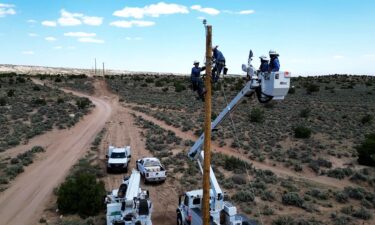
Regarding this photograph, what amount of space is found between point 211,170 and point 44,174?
699 inches

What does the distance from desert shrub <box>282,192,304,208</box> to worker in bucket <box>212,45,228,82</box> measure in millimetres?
14086

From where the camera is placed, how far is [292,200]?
75.6 feet

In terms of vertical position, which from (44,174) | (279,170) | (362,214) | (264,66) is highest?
(264,66)

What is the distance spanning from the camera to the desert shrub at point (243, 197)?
23.4 m

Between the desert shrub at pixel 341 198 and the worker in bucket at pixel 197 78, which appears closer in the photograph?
the worker in bucket at pixel 197 78

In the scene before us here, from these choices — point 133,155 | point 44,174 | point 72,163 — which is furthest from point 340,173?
point 44,174

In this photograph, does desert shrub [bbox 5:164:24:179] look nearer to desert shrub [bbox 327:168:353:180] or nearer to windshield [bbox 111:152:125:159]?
windshield [bbox 111:152:125:159]

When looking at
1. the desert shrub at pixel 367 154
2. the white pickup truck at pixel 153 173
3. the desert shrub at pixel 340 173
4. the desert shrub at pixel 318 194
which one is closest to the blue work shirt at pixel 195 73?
the white pickup truck at pixel 153 173

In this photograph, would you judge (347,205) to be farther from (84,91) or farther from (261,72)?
(84,91)

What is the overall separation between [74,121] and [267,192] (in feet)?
107

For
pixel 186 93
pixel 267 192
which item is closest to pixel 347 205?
pixel 267 192

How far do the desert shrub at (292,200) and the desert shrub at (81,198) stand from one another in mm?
11202

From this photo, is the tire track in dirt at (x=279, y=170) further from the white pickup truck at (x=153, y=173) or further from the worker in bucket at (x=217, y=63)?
the worker in bucket at (x=217, y=63)

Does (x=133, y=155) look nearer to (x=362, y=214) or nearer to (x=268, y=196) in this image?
(x=268, y=196)
